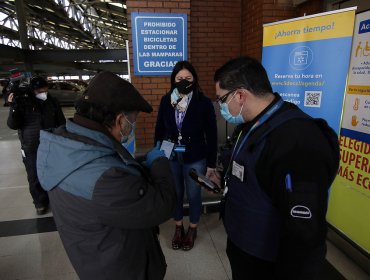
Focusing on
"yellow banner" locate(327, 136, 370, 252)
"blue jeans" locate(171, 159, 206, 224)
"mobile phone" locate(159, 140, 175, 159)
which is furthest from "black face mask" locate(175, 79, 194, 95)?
"yellow banner" locate(327, 136, 370, 252)

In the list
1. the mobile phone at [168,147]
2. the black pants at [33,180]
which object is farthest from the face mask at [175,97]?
the black pants at [33,180]

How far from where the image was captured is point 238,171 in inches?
41.6

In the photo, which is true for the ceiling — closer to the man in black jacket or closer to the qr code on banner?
the man in black jacket

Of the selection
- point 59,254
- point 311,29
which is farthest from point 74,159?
point 311,29

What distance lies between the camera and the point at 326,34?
202 centimetres

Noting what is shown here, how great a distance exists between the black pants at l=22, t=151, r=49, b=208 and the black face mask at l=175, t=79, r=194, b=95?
6.08 feet

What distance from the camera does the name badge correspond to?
3.38 feet

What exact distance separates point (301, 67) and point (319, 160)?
1.68 m

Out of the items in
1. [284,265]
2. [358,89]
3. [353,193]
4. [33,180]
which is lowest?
[33,180]

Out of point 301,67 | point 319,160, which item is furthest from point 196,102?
point 319,160

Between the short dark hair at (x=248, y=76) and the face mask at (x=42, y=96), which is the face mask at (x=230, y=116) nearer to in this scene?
the short dark hair at (x=248, y=76)

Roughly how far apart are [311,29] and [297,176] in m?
1.78

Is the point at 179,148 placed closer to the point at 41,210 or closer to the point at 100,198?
the point at 100,198

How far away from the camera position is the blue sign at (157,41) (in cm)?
302
